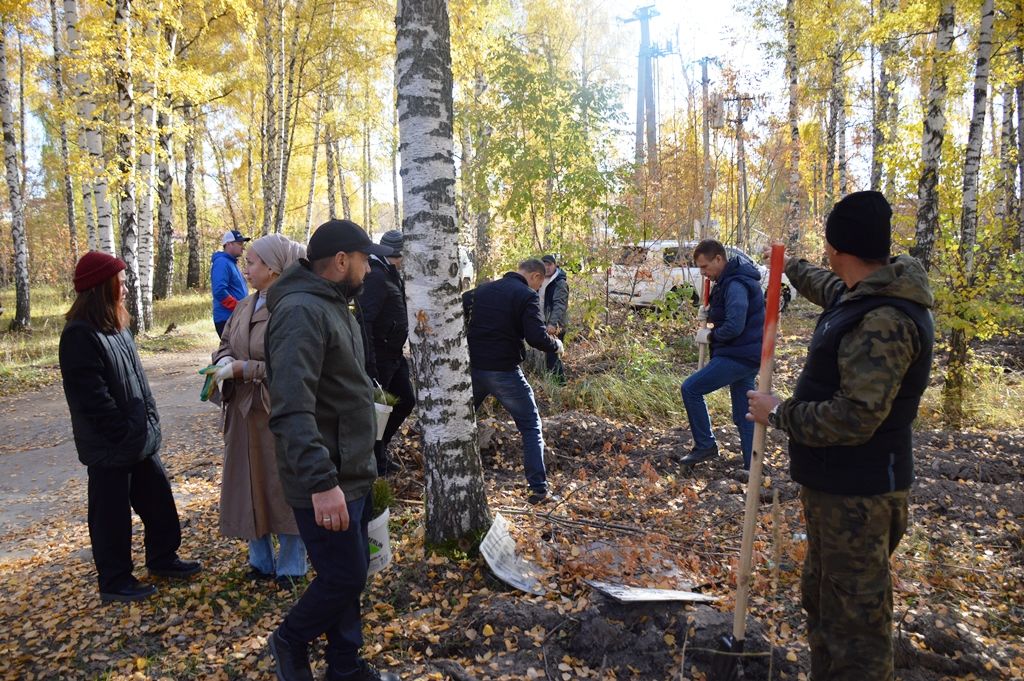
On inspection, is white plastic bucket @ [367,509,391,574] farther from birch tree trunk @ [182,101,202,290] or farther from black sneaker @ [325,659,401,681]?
birch tree trunk @ [182,101,202,290]

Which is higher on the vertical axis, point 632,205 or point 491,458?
point 632,205

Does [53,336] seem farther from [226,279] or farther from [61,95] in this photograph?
[226,279]

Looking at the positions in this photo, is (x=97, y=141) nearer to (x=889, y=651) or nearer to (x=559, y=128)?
(x=559, y=128)

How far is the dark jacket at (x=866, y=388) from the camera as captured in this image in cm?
220

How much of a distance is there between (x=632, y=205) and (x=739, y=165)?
18.4 feet

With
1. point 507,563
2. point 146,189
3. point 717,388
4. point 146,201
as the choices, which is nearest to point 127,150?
point 146,189

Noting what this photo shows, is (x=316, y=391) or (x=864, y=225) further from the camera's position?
(x=316, y=391)

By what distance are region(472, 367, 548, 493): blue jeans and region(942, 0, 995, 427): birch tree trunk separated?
470 cm

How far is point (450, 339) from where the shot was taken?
365 centimetres

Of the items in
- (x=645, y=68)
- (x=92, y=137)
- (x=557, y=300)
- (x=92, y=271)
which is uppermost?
(x=645, y=68)

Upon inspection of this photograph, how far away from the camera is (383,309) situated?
5.12 meters

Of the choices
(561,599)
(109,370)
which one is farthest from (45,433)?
(561,599)

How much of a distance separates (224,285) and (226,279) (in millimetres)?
68

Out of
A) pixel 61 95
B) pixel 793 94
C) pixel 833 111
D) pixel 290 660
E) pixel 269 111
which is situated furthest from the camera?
pixel 833 111
